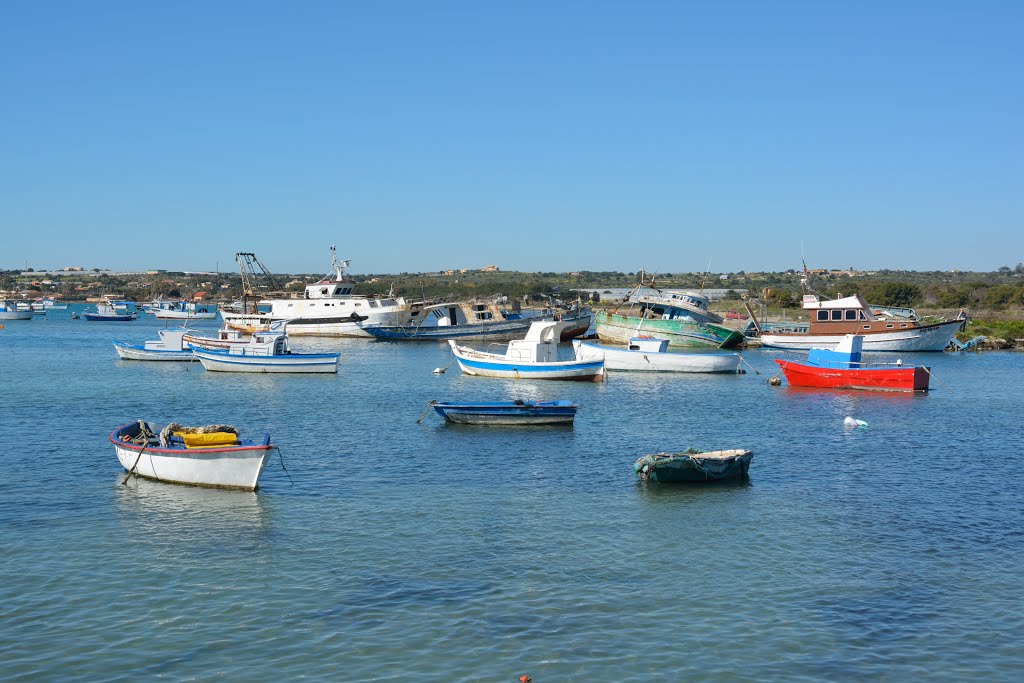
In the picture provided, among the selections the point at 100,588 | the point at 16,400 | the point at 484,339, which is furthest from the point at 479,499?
the point at 484,339

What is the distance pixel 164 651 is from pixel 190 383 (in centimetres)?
3838

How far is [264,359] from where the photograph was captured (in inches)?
2130

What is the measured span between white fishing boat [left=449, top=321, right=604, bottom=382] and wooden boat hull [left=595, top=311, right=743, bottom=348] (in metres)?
19.0

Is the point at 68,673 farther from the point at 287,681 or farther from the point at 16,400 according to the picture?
the point at 16,400

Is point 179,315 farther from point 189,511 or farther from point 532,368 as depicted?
point 189,511

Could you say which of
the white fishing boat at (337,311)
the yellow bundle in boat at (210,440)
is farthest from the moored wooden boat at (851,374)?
the white fishing boat at (337,311)

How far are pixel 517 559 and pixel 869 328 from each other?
2381 inches

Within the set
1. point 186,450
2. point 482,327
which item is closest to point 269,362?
point 186,450

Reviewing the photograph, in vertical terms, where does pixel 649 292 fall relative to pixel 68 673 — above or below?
above

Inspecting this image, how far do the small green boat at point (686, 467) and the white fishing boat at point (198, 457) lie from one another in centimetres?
1021

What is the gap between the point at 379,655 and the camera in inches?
555

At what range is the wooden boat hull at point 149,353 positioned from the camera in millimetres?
62000

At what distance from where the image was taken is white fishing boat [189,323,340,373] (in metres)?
54.3

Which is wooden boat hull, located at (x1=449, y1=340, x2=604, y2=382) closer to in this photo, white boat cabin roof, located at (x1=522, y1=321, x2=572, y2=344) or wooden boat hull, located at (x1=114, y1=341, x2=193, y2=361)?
white boat cabin roof, located at (x1=522, y1=321, x2=572, y2=344)
